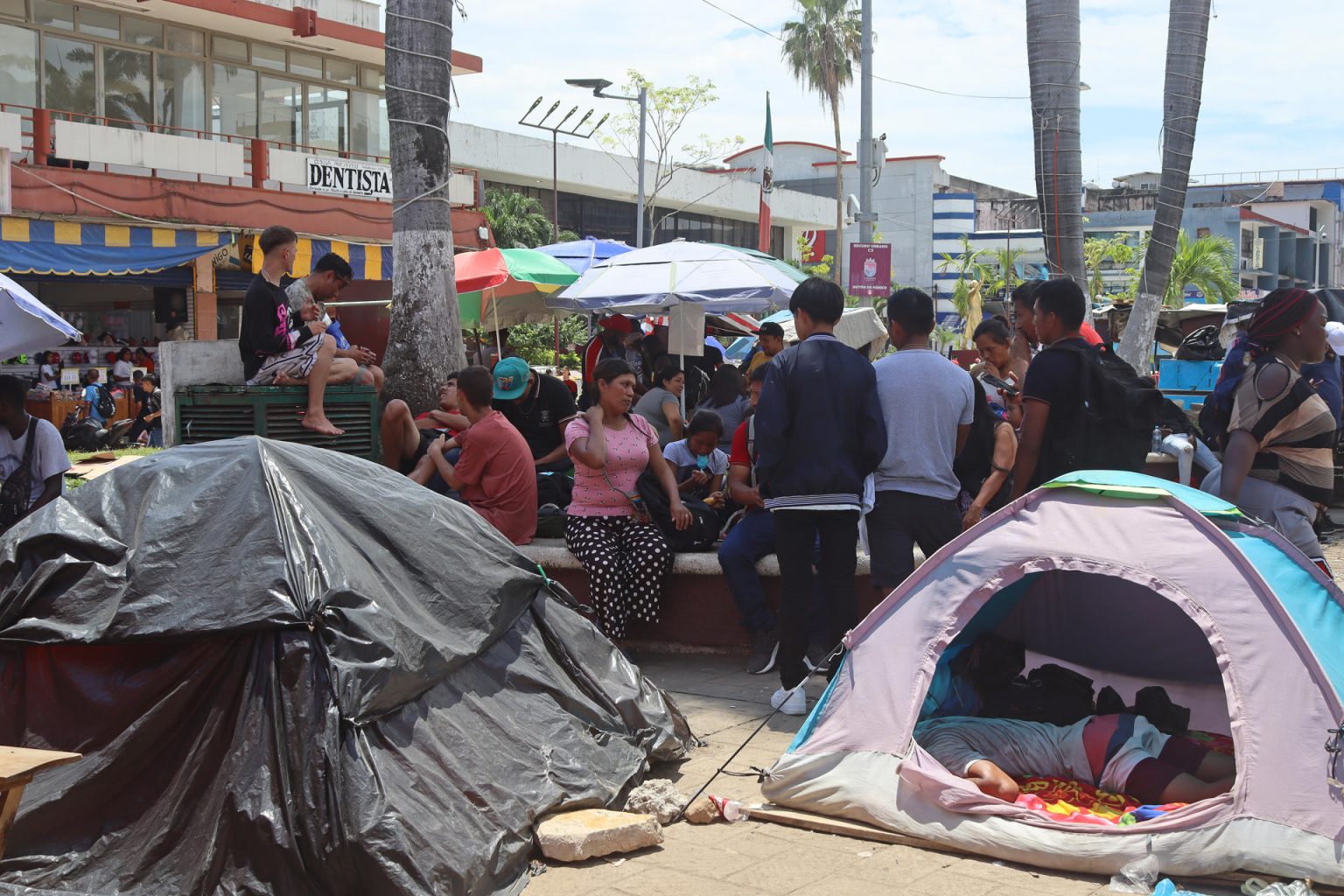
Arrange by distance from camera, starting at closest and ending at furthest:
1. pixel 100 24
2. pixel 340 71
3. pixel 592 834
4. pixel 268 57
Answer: pixel 592 834 < pixel 100 24 < pixel 268 57 < pixel 340 71

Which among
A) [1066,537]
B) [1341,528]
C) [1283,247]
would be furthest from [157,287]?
[1283,247]

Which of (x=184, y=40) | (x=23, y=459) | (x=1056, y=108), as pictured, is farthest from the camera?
(x=184, y=40)

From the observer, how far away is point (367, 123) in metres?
25.8

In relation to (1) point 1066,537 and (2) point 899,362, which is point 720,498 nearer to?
(2) point 899,362

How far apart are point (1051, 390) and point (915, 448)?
641mm

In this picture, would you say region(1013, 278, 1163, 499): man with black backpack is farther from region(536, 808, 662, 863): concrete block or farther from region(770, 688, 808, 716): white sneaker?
region(536, 808, 662, 863): concrete block

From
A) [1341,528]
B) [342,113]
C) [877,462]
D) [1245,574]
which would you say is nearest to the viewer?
[1245,574]

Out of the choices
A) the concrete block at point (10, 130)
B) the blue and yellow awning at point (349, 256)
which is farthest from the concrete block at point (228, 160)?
the concrete block at point (10, 130)

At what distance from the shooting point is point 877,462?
559cm

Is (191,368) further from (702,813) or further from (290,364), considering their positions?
(702,813)

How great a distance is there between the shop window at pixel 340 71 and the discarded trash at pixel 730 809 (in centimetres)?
2310

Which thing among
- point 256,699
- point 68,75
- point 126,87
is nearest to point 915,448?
point 256,699

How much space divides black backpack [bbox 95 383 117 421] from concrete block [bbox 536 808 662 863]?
17133mm

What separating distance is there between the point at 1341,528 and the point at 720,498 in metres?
7.97
